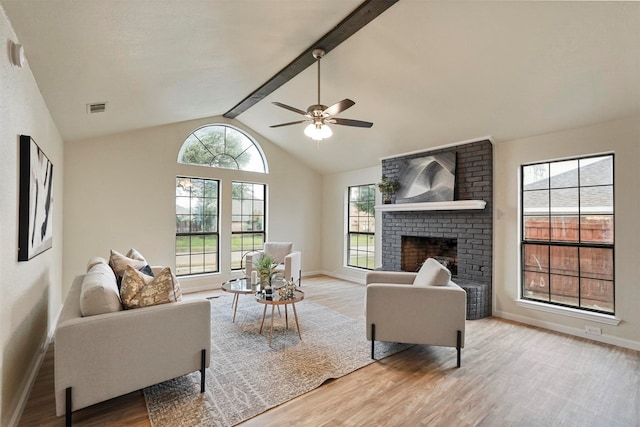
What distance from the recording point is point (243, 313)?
425 centimetres

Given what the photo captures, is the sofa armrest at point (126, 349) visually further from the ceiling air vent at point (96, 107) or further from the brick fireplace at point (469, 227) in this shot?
the brick fireplace at point (469, 227)

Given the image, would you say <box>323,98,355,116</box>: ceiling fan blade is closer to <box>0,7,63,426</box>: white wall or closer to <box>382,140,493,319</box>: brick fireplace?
<box>0,7,63,426</box>: white wall

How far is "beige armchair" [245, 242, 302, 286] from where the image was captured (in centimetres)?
511

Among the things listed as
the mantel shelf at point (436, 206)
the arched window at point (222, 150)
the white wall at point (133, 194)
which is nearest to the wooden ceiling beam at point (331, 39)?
the arched window at point (222, 150)

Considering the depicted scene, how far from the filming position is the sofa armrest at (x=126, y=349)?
6.11 ft

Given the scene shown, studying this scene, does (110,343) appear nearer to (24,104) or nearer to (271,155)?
(24,104)

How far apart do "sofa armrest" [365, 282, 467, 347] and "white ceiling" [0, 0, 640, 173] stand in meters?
2.32

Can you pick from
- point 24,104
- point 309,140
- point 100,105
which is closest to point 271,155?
point 309,140

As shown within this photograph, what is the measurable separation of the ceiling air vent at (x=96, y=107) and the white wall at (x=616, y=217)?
510cm

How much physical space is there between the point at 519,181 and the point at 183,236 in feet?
18.0

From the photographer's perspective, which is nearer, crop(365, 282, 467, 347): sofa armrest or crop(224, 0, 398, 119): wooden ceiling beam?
crop(224, 0, 398, 119): wooden ceiling beam

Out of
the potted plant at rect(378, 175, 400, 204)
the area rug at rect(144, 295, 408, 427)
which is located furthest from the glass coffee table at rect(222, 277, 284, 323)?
the potted plant at rect(378, 175, 400, 204)

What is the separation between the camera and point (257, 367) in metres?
2.76

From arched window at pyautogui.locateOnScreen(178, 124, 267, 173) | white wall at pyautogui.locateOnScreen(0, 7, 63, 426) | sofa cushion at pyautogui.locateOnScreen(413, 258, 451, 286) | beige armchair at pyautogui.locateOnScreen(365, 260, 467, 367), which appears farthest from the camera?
arched window at pyautogui.locateOnScreen(178, 124, 267, 173)
